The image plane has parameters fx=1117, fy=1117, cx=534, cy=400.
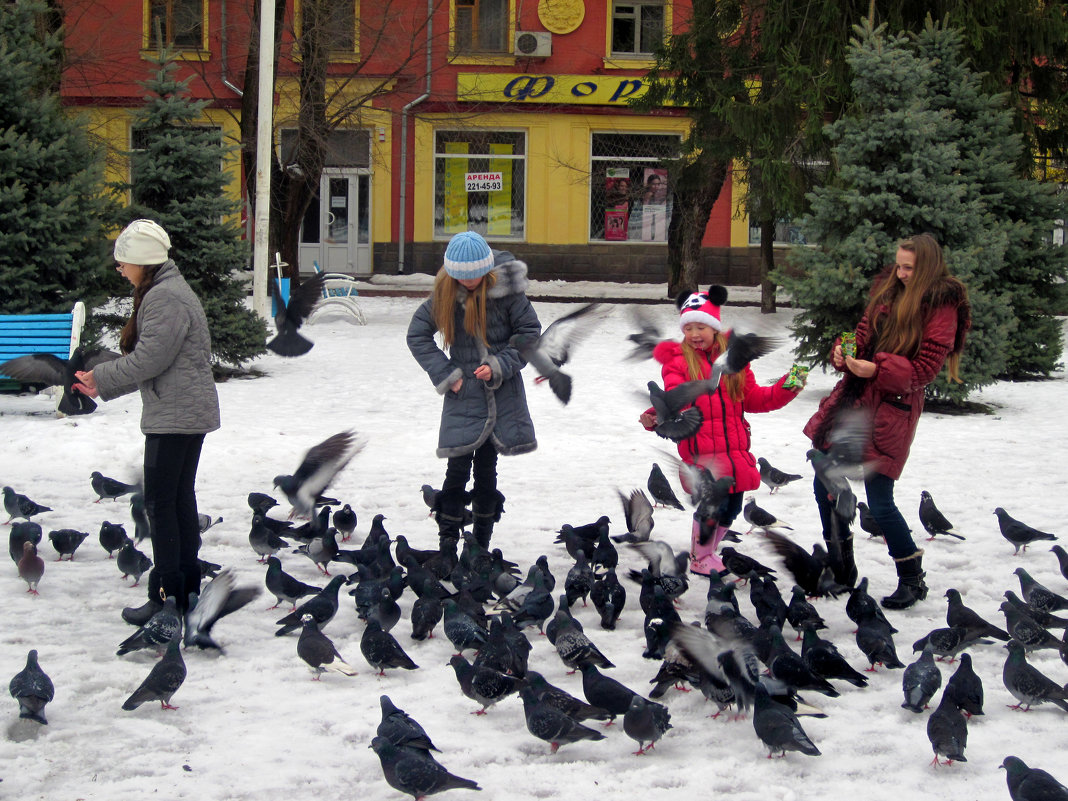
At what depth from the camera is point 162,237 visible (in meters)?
4.84

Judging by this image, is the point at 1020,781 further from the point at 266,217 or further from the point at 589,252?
the point at 589,252

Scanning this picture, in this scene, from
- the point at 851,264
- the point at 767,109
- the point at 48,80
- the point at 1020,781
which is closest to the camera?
the point at 1020,781

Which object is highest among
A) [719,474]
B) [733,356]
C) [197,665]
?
[733,356]

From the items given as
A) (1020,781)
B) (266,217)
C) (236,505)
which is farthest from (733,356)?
(266,217)

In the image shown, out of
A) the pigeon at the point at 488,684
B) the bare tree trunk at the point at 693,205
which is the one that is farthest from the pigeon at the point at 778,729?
the bare tree trunk at the point at 693,205

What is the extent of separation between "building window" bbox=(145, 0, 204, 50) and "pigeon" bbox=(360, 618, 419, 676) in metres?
23.0

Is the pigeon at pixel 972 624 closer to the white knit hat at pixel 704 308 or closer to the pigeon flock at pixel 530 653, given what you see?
the pigeon flock at pixel 530 653

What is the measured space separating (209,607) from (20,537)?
1778 mm

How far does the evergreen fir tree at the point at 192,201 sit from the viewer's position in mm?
11875

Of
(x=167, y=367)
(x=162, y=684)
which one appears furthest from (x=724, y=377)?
(x=162, y=684)

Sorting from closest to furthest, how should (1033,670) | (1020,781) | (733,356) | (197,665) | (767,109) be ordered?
(1020,781), (1033,670), (197,665), (733,356), (767,109)

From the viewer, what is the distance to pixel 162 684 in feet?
13.4

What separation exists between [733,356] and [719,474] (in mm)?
611

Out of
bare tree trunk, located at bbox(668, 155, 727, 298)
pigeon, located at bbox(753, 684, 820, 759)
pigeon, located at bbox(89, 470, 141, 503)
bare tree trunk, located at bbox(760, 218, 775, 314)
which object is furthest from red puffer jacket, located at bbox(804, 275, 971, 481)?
bare tree trunk, located at bbox(760, 218, 775, 314)
